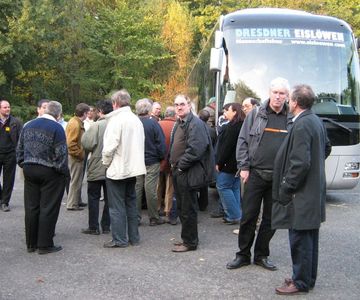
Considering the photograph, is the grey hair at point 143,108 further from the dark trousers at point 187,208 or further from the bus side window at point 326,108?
the bus side window at point 326,108

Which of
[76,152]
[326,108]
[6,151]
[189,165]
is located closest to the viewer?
[189,165]

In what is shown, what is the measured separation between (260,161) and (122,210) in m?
2.08

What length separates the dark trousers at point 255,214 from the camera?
5.41 meters

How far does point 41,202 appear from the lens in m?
6.21

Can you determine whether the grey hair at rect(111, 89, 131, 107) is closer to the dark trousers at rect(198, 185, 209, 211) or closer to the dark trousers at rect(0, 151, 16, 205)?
the dark trousers at rect(198, 185, 209, 211)

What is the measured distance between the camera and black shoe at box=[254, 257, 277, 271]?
5.53 metres

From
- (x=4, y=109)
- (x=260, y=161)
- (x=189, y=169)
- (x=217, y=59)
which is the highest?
(x=217, y=59)

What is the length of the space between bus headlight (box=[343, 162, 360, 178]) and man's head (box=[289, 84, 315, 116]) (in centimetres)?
487

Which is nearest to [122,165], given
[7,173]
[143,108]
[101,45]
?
[143,108]

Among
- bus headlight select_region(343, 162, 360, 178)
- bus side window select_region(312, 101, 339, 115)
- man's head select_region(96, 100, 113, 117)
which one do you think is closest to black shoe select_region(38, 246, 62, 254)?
man's head select_region(96, 100, 113, 117)

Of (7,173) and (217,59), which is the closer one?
(7,173)

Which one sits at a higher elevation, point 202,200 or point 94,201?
point 94,201

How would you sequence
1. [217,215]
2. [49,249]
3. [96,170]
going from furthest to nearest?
[217,215] → [96,170] → [49,249]

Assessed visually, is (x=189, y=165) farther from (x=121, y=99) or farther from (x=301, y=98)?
(x=301, y=98)
